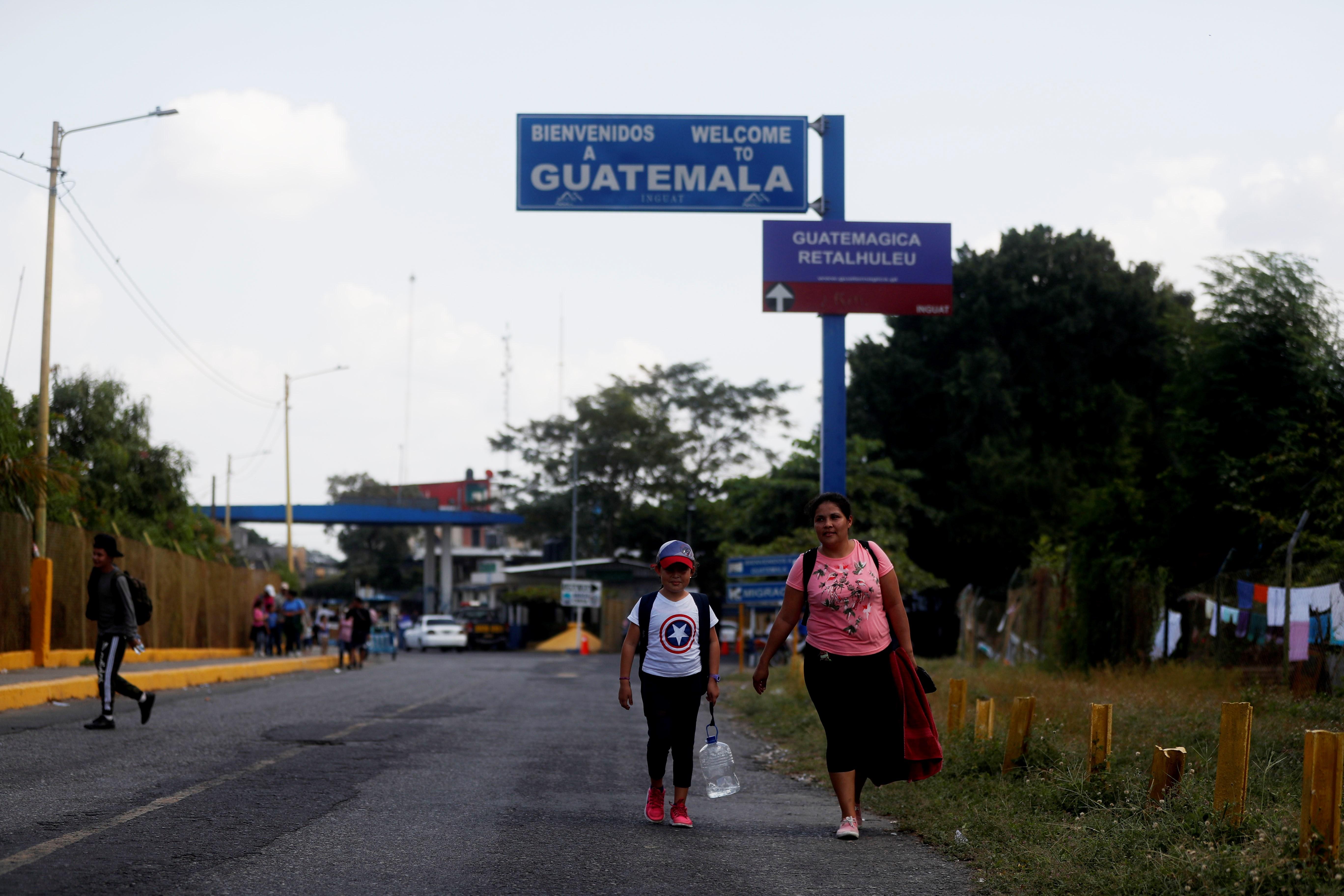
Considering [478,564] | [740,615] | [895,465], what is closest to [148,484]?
[740,615]

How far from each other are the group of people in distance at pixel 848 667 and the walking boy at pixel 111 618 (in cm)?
662

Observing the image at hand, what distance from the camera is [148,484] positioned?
37.1 meters

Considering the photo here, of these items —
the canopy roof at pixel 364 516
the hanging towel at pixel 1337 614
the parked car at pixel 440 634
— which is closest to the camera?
the hanging towel at pixel 1337 614

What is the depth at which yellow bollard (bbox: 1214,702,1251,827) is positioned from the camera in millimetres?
6023

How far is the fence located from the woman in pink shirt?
13122 mm

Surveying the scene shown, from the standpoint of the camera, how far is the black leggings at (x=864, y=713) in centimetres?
707

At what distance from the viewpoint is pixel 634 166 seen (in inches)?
553

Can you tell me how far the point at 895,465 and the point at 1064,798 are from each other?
124 feet

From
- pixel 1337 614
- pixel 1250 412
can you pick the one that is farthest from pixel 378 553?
pixel 1337 614

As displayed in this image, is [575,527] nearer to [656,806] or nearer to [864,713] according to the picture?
[656,806]

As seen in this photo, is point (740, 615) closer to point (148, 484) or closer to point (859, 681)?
point (148, 484)

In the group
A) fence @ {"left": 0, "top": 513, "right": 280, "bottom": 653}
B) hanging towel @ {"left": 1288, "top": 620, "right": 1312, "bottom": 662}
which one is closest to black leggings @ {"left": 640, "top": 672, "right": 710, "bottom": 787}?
hanging towel @ {"left": 1288, "top": 620, "right": 1312, "bottom": 662}

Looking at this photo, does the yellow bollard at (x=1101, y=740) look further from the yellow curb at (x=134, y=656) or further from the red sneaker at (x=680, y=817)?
the yellow curb at (x=134, y=656)

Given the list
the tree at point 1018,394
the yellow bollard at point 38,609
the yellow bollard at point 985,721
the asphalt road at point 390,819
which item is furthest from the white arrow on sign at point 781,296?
the tree at point 1018,394
